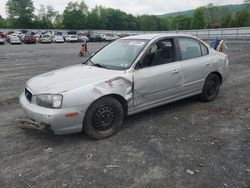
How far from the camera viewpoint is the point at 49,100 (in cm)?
388

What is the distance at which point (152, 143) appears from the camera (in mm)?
4160

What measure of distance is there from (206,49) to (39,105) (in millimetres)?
3913

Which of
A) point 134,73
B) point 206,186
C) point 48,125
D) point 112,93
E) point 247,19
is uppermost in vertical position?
point 247,19

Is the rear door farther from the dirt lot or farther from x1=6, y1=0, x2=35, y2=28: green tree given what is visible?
x1=6, y1=0, x2=35, y2=28: green tree

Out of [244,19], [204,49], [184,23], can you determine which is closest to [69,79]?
[204,49]

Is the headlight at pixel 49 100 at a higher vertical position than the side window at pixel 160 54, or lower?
lower

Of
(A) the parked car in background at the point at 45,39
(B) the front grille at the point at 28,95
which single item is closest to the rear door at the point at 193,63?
(B) the front grille at the point at 28,95

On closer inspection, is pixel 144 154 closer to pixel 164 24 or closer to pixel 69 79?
pixel 69 79

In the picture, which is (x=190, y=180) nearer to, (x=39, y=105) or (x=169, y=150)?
(x=169, y=150)

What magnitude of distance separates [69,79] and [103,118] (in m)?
0.83

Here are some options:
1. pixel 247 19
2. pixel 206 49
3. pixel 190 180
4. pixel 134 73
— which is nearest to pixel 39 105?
pixel 134 73

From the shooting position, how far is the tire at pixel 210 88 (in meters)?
6.02

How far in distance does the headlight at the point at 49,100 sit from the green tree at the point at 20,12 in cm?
9170

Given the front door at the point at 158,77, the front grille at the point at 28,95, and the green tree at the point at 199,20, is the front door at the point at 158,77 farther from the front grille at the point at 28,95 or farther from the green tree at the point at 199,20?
the green tree at the point at 199,20
